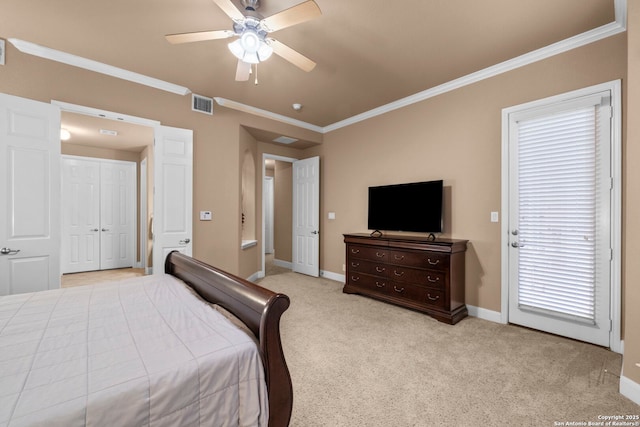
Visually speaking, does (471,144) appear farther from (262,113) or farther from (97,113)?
(97,113)

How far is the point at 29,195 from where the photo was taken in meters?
2.57

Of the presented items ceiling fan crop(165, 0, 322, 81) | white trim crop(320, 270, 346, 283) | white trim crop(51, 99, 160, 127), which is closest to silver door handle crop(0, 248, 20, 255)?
white trim crop(51, 99, 160, 127)

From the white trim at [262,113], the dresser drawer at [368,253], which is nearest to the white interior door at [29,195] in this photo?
the white trim at [262,113]

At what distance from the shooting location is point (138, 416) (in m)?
0.92

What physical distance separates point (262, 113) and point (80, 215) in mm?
4208

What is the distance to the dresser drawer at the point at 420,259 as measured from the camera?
123 inches

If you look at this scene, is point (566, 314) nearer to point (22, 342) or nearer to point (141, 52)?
point (22, 342)

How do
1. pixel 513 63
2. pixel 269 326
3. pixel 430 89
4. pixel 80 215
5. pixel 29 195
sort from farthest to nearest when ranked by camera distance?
pixel 80 215 → pixel 430 89 → pixel 513 63 → pixel 29 195 → pixel 269 326

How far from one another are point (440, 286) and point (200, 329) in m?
2.64

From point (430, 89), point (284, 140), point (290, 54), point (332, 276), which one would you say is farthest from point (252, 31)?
point (332, 276)

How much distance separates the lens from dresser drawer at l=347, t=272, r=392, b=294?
369cm

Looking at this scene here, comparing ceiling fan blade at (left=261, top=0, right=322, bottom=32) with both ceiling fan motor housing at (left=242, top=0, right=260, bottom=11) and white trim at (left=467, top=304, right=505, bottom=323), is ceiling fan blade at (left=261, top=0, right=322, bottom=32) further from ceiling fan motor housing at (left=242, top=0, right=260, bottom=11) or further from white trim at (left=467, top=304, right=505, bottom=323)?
white trim at (left=467, top=304, right=505, bottom=323)

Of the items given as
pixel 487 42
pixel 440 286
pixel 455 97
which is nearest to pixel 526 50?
pixel 487 42

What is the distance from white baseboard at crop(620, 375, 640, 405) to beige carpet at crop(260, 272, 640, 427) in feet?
0.15
